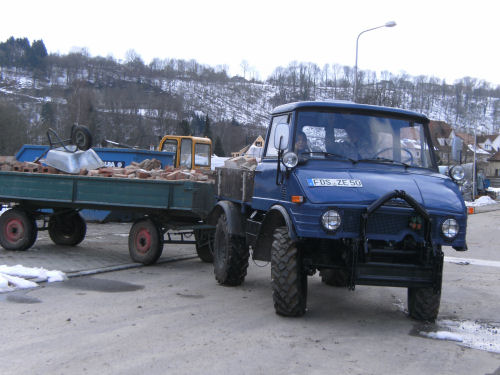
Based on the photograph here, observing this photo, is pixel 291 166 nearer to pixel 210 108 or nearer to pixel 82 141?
pixel 82 141

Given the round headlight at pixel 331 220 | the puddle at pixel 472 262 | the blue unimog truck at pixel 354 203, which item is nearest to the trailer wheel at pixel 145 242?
the blue unimog truck at pixel 354 203

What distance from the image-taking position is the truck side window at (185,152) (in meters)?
21.0

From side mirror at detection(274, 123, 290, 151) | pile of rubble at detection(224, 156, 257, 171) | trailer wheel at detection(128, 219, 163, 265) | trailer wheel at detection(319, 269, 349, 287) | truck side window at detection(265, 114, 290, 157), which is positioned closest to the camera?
side mirror at detection(274, 123, 290, 151)

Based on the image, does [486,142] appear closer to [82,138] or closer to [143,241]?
[82,138]

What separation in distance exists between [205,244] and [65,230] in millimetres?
3472

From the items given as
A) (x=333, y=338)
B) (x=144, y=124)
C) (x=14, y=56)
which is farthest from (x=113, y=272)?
(x=14, y=56)

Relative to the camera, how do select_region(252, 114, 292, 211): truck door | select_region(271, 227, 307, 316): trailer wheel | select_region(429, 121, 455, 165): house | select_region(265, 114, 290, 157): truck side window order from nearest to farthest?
select_region(271, 227, 307, 316): trailer wheel
select_region(252, 114, 292, 211): truck door
select_region(265, 114, 290, 157): truck side window
select_region(429, 121, 455, 165): house

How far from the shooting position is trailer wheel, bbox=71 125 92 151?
1188 centimetres

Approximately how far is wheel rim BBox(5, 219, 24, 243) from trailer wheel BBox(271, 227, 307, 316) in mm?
6702

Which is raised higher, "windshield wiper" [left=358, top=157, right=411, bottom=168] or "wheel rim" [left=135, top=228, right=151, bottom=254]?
"windshield wiper" [left=358, top=157, right=411, bottom=168]

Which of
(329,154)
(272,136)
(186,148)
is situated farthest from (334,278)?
(186,148)

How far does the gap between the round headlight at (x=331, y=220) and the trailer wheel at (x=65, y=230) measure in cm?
777

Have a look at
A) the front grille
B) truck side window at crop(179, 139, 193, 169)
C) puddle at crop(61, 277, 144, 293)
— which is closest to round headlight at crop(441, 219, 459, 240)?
the front grille

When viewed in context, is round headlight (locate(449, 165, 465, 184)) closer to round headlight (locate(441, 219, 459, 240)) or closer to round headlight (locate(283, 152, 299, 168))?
round headlight (locate(441, 219, 459, 240))
